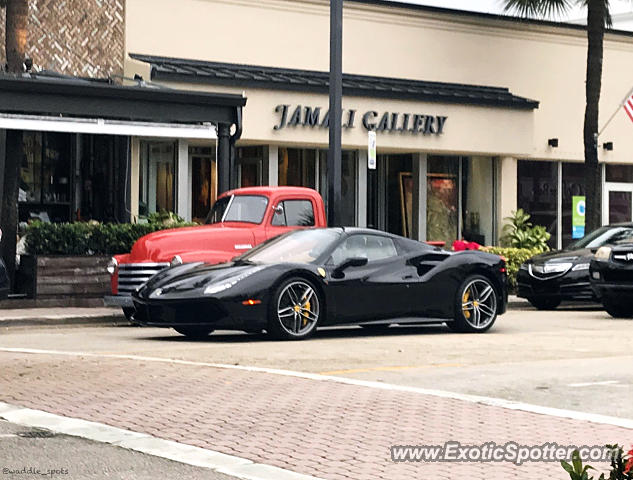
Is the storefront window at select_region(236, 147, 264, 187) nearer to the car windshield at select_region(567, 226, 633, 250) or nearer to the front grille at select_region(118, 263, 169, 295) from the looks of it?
the car windshield at select_region(567, 226, 633, 250)

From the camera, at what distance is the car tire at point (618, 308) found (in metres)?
19.9

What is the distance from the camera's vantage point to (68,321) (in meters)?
18.7

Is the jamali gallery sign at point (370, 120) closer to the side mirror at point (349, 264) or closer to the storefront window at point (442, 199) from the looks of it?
the storefront window at point (442, 199)

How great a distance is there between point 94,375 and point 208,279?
3.84 m

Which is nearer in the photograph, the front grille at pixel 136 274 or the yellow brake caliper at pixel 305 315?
the yellow brake caliper at pixel 305 315

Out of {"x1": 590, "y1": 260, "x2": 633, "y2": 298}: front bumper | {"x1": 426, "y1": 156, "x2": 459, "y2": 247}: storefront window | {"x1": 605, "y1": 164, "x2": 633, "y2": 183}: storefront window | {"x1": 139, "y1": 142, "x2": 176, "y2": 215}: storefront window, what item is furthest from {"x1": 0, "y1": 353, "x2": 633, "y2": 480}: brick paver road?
{"x1": 605, "y1": 164, "x2": 633, "y2": 183}: storefront window

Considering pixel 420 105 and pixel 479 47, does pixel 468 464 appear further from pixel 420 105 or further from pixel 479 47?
pixel 479 47

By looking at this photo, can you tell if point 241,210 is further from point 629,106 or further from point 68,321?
point 629,106

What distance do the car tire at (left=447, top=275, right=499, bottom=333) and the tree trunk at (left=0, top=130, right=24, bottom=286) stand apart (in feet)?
27.7

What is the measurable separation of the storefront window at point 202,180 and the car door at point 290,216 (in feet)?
30.6

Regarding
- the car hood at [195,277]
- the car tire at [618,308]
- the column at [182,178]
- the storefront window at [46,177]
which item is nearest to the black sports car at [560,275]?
the car tire at [618,308]

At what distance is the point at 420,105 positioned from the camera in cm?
3009

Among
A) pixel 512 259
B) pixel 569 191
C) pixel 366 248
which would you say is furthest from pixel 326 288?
pixel 569 191

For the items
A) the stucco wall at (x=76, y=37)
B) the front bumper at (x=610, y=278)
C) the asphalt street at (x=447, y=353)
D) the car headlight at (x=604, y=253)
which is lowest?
the asphalt street at (x=447, y=353)
